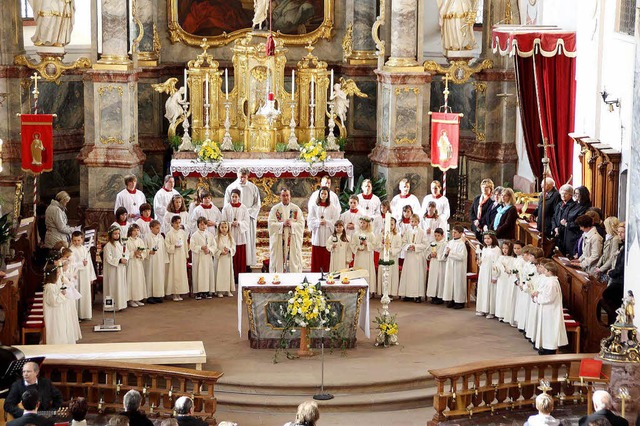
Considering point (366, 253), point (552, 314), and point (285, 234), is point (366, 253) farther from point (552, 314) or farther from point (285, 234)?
point (552, 314)

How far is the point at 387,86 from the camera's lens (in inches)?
964

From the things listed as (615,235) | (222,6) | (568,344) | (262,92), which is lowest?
(568,344)

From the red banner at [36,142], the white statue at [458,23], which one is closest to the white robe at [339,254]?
the red banner at [36,142]

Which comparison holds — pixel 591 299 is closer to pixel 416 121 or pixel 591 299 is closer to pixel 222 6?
pixel 416 121

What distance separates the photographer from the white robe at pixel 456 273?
19.8 meters

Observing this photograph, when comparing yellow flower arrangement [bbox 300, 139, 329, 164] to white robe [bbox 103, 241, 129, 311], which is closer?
white robe [bbox 103, 241, 129, 311]

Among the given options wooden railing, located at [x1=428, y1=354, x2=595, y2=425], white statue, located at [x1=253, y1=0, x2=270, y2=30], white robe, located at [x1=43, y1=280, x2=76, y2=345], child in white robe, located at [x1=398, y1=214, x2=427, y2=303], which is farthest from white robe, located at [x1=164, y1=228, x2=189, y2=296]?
white statue, located at [x1=253, y1=0, x2=270, y2=30]

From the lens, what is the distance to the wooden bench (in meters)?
16.0

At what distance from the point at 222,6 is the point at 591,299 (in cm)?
1162

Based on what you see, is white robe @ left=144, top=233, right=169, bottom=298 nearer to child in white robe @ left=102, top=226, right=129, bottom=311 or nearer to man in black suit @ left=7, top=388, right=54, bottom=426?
child in white robe @ left=102, top=226, right=129, bottom=311

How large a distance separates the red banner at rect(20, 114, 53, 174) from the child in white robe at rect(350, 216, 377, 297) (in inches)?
226

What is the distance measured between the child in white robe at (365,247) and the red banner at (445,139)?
10.1 feet

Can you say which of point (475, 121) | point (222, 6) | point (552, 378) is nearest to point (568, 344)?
point (552, 378)

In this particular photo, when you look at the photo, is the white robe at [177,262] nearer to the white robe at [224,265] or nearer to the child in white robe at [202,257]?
the child in white robe at [202,257]
